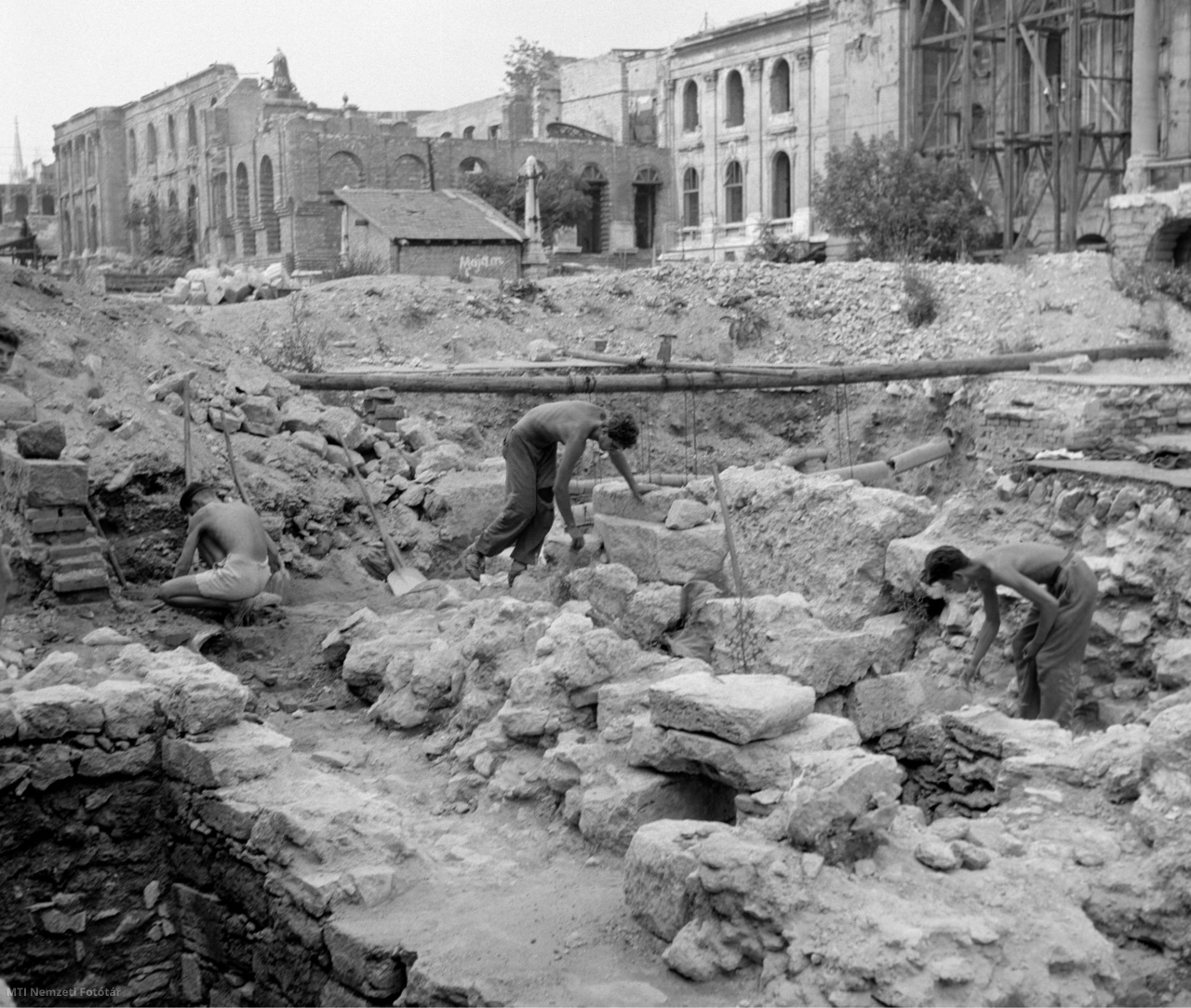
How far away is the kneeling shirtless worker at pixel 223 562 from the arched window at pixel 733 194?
30.5 metres

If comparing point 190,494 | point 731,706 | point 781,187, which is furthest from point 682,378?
point 781,187

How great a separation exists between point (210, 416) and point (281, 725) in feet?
13.7

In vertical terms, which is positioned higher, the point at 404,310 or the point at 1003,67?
the point at 1003,67

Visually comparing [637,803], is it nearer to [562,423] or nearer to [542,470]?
[562,423]

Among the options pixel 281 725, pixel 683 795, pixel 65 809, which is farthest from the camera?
pixel 281 725

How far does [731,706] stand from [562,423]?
415 centimetres

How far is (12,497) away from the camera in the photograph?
8.91 meters

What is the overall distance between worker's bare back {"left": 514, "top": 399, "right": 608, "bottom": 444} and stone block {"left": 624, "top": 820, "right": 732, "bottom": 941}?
445 cm

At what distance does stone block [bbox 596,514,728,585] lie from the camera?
9.25 m

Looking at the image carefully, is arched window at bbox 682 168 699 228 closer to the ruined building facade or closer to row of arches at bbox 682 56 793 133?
the ruined building facade

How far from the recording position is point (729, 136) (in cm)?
3750

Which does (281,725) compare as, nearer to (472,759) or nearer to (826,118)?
(472,759)

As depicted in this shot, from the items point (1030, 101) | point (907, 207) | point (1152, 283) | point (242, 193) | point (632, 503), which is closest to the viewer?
point (632, 503)

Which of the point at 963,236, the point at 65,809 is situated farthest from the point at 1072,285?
the point at 65,809
